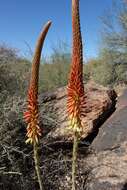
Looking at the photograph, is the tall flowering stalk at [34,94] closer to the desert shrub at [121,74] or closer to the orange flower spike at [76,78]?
the orange flower spike at [76,78]

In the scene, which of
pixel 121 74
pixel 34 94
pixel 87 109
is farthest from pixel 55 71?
pixel 34 94

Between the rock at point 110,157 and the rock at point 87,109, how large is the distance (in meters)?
0.16

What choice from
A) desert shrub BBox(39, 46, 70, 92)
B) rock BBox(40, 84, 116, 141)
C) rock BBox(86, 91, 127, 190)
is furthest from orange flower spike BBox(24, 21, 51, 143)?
desert shrub BBox(39, 46, 70, 92)

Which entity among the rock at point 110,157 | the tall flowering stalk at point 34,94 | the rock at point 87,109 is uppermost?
the tall flowering stalk at point 34,94

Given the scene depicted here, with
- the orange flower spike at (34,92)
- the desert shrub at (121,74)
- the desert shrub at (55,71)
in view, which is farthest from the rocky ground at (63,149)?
the desert shrub at (121,74)

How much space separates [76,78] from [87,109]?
4090 mm

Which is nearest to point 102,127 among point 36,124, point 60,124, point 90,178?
point 60,124

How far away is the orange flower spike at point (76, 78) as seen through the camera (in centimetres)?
244

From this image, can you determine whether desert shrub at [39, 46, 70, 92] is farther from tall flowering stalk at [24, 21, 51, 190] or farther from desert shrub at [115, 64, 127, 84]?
tall flowering stalk at [24, 21, 51, 190]

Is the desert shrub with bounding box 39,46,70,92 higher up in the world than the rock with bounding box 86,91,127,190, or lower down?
higher up

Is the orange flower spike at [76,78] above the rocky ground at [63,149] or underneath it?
above

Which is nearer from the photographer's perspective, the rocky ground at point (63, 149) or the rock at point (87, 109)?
the rocky ground at point (63, 149)

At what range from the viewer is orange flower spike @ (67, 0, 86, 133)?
2.44m

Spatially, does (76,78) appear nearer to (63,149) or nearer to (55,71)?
(63,149)
